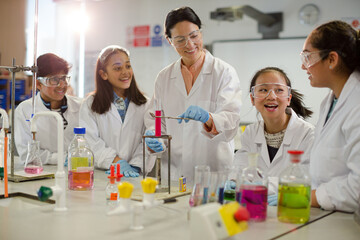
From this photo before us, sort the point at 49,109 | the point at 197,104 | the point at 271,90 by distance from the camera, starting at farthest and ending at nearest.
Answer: the point at 49,109, the point at 197,104, the point at 271,90

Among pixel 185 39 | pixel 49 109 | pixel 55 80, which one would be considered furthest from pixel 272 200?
pixel 49 109

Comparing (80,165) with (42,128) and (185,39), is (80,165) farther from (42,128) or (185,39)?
(42,128)

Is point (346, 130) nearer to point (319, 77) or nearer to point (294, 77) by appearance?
point (319, 77)

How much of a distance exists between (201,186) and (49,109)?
1.94 m

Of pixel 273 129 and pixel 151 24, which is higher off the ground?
pixel 151 24

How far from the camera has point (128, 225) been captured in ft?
4.38

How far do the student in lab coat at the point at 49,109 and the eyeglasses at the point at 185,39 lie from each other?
848 mm

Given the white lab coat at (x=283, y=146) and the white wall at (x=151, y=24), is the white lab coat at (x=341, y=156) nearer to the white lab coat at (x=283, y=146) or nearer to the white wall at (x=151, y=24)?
the white lab coat at (x=283, y=146)

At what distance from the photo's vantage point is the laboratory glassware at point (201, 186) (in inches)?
52.7

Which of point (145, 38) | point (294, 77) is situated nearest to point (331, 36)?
point (294, 77)

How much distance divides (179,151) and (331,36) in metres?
1.30

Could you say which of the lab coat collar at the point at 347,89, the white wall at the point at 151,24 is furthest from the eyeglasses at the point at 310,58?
the white wall at the point at 151,24

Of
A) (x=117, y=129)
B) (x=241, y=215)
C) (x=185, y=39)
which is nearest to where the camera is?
(x=241, y=215)

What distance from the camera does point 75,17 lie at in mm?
6891
